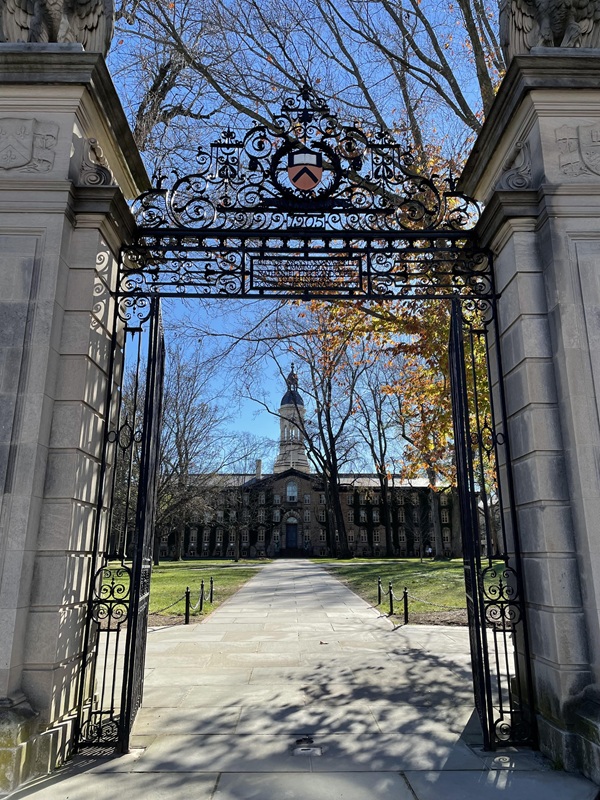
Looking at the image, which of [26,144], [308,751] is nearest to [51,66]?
[26,144]

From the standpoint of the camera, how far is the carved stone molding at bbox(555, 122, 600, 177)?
5.57 m

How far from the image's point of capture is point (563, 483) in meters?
5.05

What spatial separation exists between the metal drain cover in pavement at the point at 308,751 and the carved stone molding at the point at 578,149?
570cm

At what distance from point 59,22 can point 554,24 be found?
5085mm

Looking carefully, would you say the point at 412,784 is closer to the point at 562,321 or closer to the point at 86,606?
the point at 86,606

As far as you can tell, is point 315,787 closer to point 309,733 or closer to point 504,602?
point 309,733

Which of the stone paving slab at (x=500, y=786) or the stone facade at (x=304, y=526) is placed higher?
the stone facade at (x=304, y=526)

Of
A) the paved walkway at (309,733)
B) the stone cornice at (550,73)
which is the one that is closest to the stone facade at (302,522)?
the paved walkway at (309,733)

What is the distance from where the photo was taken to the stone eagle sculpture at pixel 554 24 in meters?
5.98

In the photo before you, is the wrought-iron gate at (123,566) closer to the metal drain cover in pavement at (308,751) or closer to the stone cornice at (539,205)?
the metal drain cover in pavement at (308,751)

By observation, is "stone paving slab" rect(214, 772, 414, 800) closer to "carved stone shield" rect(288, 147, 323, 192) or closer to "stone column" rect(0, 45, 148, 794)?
"stone column" rect(0, 45, 148, 794)

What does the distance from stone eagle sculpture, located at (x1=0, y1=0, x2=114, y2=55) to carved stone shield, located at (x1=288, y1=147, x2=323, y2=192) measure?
2.23 m

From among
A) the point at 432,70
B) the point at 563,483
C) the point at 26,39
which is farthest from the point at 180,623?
the point at 432,70

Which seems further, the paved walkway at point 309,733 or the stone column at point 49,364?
the stone column at point 49,364
